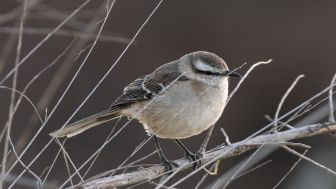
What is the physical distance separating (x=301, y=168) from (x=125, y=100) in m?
5.24

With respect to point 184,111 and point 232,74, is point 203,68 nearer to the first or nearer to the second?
point 232,74

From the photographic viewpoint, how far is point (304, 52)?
34.8 feet

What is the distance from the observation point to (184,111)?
510cm

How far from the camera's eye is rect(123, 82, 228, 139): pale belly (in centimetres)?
509

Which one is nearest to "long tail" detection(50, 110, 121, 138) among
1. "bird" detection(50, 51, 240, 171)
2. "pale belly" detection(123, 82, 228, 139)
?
"bird" detection(50, 51, 240, 171)

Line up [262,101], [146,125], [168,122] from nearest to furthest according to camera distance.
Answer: [168,122]
[146,125]
[262,101]

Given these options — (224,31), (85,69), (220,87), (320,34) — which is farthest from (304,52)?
(220,87)

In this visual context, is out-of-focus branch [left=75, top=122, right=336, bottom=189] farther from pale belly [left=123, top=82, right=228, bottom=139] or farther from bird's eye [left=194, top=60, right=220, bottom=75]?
bird's eye [left=194, top=60, right=220, bottom=75]

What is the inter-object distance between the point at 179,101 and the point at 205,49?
197 inches

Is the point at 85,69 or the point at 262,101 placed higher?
the point at 85,69

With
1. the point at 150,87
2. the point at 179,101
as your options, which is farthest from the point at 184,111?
the point at 150,87

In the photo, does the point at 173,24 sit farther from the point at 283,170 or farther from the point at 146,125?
the point at 146,125

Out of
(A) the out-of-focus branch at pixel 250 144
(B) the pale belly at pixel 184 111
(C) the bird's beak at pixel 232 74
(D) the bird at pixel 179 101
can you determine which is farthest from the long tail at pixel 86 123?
(A) the out-of-focus branch at pixel 250 144

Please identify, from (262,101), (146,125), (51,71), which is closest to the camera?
(146,125)
